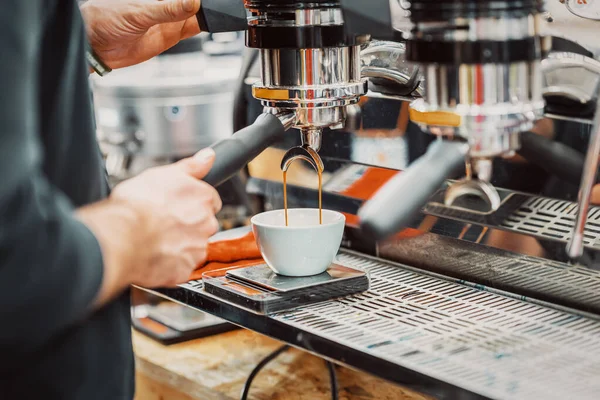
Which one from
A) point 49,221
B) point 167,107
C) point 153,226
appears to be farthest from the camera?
point 167,107

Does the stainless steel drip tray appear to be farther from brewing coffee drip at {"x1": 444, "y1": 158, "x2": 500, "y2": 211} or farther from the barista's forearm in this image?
the barista's forearm

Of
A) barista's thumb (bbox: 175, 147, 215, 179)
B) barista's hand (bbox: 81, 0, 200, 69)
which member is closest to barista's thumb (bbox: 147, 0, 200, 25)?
barista's hand (bbox: 81, 0, 200, 69)

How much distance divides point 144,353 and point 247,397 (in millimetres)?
220

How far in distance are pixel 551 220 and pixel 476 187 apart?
3.3 inches

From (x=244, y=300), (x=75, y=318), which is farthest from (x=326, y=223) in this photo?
(x=75, y=318)

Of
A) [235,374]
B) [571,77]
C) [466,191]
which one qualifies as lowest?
[235,374]

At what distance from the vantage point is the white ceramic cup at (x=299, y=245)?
3.17 ft

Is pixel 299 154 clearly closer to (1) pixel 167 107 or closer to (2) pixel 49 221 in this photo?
(2) pixel 49 221

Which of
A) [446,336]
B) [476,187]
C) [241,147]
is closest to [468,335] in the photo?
[446,336]

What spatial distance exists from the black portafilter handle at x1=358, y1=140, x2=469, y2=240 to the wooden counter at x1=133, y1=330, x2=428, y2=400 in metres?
0.50

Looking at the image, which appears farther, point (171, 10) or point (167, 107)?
point (167, 107)

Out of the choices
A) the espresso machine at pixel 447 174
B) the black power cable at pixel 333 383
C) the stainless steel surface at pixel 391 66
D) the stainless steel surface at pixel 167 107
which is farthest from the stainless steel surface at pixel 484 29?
the stainless steel surface at pixel 167 107

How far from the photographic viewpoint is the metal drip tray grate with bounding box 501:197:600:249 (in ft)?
3.00

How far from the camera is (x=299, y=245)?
0.96m
